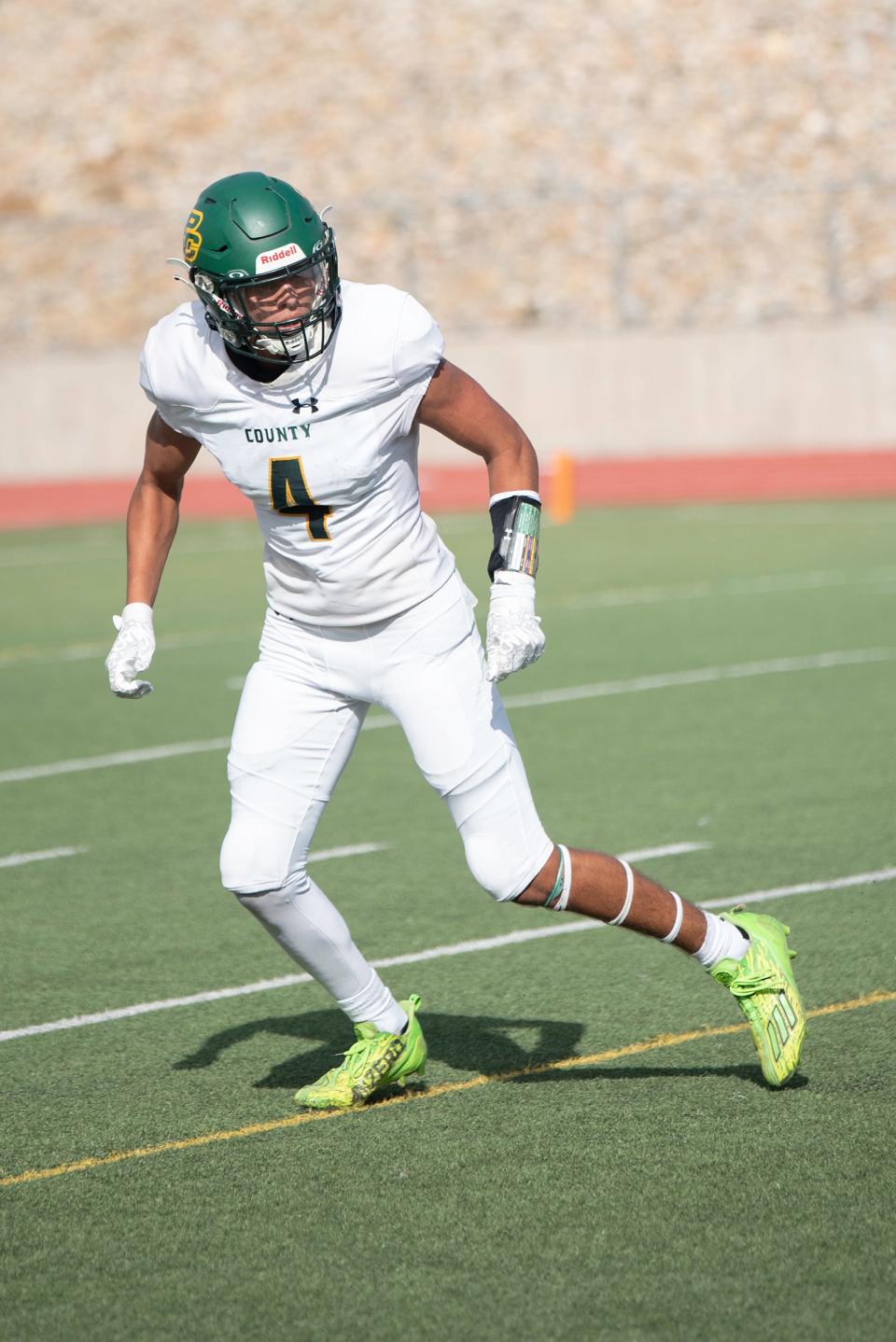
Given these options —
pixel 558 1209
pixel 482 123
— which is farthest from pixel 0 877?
pixel 482 123

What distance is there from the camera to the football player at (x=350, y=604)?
14.5ft

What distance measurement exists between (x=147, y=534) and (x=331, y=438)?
66 centimetres

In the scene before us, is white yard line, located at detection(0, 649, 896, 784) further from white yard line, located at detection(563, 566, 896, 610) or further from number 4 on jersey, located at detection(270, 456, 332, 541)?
number 4 on jersey, located at detection(270, 456, 332, 541)

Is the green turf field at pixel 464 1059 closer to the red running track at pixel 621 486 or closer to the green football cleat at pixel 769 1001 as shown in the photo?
the green football cleat at pixel 769 1001

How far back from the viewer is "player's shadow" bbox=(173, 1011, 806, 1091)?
4.79 metres

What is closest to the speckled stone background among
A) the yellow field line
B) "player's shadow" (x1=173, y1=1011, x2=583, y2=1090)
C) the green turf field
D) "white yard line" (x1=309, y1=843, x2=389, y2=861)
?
the green turf field

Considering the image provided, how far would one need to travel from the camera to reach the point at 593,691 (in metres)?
10.5

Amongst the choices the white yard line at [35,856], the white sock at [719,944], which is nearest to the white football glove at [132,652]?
the white sock at [719,944]

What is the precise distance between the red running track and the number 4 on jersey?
17380 mm

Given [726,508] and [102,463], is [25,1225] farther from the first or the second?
[102,463]

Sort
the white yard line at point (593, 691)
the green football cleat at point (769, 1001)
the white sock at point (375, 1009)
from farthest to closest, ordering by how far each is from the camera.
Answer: the white yard line at point (593, 691)
the white sock at point (375, 1009)
the green football cleat at point (769, 1001)

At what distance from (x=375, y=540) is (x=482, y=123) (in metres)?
30.3

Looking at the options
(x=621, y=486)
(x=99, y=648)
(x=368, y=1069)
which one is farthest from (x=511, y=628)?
(x=621, y=486)

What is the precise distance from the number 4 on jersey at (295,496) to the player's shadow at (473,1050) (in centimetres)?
146
